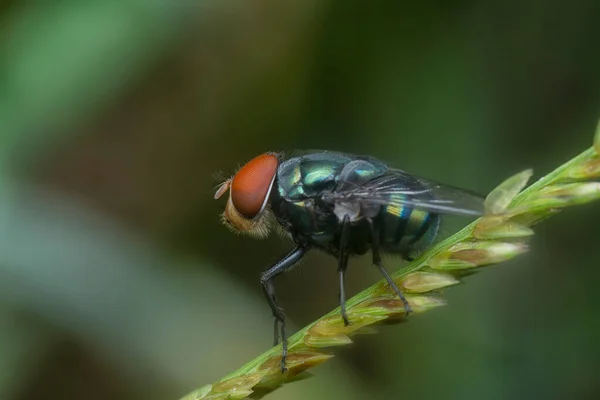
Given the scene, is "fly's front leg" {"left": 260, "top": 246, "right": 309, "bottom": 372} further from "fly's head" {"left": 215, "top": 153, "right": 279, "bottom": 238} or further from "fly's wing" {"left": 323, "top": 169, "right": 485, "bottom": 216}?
"fly's wing" {"left": 323, "top": 169, "right": 485, "bottom": 216}

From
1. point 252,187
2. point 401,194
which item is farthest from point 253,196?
point 401,194

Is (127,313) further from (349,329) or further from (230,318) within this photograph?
(349,329)

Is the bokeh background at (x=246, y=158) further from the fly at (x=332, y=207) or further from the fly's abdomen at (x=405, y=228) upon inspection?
the fly's abdomen at (x=405, y=228)

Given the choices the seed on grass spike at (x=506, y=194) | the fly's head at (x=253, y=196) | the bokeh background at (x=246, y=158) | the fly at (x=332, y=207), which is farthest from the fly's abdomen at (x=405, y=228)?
the bokeh background at (x=246, y=158)

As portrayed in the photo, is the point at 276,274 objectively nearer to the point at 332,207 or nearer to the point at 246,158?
the point at 332,207

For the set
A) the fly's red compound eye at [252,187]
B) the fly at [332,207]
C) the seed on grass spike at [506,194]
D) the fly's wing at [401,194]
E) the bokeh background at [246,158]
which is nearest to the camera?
the seed on grass spike at [506,194]

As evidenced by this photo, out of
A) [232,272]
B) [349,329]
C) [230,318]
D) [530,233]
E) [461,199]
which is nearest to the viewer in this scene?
[530,233]

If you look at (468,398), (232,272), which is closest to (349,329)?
(468,398)
